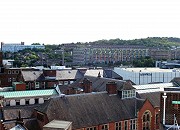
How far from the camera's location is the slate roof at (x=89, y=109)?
3847cm

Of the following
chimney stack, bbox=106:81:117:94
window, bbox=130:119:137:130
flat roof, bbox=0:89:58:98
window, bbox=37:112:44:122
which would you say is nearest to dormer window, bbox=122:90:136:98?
chimney stack, bbox=106:81:117:94

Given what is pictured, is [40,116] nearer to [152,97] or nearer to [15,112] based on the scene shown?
[15,112]

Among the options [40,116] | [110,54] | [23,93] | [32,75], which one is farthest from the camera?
[110,54]

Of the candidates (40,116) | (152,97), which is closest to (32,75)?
(152,97)

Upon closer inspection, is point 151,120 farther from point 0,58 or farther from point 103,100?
point 0,58

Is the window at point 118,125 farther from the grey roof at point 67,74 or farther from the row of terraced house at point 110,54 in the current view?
the row of terraced house at point 110,54

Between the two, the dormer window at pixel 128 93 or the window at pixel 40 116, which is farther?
the dormer window at pixel 128 93

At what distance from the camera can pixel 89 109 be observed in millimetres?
41250

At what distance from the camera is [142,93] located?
50.9 meters

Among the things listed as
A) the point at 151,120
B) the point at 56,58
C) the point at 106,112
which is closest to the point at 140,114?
the point at 151,120

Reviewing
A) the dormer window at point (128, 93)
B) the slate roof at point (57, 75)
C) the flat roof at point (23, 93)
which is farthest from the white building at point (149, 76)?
the flat roof at point (23, 93)

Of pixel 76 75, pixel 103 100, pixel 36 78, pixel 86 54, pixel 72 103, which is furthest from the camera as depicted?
pixel 86 54

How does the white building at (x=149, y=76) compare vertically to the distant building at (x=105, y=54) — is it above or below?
below

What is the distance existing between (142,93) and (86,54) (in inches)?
5401
